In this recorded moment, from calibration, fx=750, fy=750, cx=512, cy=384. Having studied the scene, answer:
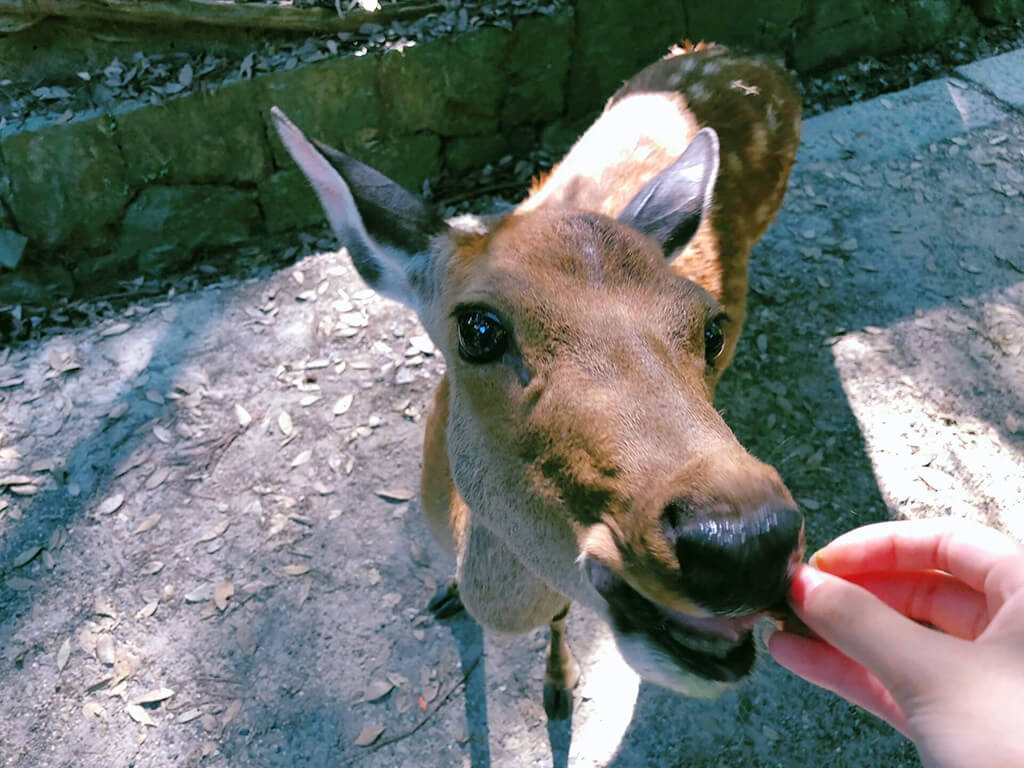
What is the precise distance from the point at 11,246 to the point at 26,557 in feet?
6.74

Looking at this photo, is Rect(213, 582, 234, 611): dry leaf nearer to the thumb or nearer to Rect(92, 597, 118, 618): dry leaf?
Rect(92, 597, 118, 618): dry leaf

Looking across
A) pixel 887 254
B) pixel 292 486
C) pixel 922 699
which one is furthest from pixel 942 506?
pixel 292 486

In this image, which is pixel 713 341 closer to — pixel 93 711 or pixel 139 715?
pixel 139 715

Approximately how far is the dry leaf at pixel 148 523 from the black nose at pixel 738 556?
124 inches

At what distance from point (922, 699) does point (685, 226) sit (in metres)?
1.55

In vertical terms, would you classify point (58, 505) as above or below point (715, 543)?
below

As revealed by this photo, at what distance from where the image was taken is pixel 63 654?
10.5 ft

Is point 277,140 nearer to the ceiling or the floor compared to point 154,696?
nearer to the ceiling

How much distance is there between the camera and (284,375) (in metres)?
4.23

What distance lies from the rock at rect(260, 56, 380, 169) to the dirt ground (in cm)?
74

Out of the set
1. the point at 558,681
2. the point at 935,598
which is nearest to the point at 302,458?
the point at 558,681

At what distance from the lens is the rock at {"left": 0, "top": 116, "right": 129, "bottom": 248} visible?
4.30 metres

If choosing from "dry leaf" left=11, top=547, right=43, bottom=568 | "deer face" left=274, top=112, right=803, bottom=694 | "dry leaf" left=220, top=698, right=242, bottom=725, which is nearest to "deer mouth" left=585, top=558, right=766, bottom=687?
"deer face" left=274, top=112, right=803, bottom=694

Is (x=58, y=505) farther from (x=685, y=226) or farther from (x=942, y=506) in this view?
(x=942, y=506)
